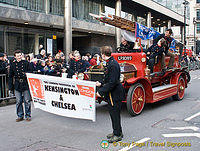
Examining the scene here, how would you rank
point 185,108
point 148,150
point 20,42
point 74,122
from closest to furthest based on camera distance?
point 148,150
point 74,122
point 185,108
point 20,42

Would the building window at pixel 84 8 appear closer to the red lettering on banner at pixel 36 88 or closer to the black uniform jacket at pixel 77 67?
the black uniform jacket at pixel 77 67

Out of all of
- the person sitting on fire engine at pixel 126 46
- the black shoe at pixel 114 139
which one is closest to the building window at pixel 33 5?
the person sitting on fire engine at pixel 126 46

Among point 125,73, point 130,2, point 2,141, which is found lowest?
point 2,141

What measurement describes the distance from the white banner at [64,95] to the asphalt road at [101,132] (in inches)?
18.0

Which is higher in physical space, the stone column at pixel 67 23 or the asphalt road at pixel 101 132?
the stone column at pixel 67 23

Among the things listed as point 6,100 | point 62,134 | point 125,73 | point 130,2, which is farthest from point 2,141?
point 130,2

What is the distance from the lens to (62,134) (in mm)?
5422

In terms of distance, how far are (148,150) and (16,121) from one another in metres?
3.99

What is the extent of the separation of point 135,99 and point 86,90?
2.10 metres

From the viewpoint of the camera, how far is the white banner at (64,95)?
526 cm

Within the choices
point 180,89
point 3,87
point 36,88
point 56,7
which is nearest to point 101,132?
point 36,88

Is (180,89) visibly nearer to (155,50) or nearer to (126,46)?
(155,50)

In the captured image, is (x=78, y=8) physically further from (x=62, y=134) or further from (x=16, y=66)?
(x=62, y=134)

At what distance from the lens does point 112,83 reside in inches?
183
